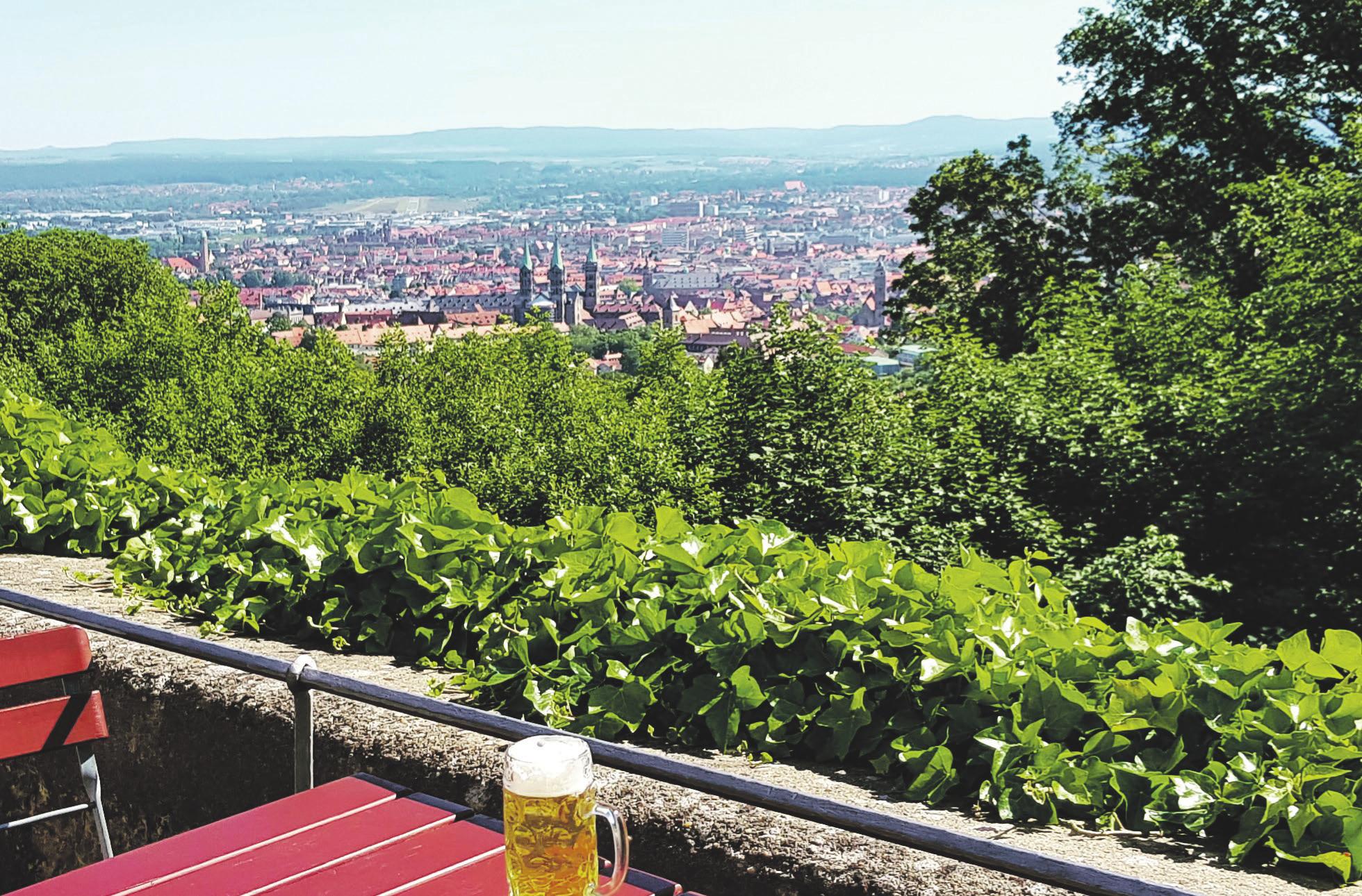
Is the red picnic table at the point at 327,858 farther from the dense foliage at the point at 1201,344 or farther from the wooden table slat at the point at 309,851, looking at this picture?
the dense foliage at the point at 1201,344

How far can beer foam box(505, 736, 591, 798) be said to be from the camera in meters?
1.38

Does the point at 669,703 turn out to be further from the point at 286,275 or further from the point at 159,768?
the point at 286,275

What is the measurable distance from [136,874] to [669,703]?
1416 mm

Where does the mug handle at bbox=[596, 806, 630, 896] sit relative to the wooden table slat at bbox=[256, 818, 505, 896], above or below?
above

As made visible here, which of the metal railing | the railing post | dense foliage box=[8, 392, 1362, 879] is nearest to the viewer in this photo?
the metal railing

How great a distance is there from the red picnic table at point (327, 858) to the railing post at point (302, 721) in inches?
10.4

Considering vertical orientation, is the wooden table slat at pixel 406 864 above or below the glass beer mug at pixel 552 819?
below

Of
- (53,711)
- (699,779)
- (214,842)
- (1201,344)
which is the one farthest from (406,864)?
(1201,344)

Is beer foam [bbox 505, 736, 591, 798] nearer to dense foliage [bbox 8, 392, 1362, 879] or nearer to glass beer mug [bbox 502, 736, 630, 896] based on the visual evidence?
glass beer mug [bbox 502, 736, 630, 896]

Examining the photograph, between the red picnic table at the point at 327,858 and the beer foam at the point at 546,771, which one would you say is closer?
the beer foam at the point at 546,771

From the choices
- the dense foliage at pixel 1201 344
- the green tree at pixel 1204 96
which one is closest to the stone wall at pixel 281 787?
the dense foliage at pixel 1201 344

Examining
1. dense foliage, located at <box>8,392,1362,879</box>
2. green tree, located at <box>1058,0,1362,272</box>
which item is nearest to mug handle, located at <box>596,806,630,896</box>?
dense foliage, located at <box>8,392,1362,879</box>

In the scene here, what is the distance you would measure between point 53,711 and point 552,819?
55.0 inches

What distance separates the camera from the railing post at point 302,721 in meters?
2.21
